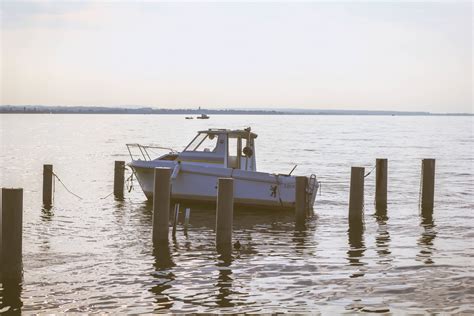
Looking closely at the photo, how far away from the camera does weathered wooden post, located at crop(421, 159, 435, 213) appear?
24.0m

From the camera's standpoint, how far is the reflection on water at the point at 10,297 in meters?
13.4

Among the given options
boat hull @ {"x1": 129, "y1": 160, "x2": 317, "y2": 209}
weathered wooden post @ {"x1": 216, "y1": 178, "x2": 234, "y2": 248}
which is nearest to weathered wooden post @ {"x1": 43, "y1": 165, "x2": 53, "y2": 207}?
boat hull @ {"x1": 129, "y1": 160, "x2": 317, "y2": 209}

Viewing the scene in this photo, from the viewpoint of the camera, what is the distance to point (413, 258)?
60.8ft

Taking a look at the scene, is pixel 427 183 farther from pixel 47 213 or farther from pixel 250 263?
pixel 47 213

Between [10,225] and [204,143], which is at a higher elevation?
[204,143]

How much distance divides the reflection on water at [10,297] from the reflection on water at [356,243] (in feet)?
22.9

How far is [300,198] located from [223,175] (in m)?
3.23

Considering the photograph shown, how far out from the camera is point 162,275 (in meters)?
16.1

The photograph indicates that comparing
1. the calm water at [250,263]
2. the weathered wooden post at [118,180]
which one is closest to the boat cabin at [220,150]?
the calm water at [250,263]

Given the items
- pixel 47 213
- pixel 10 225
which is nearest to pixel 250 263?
pixel 10 225

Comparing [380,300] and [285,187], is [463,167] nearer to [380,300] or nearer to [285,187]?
[285,187]

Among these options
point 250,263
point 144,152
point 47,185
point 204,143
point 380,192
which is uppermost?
point 204,143

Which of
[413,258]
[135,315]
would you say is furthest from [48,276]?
[413,258]

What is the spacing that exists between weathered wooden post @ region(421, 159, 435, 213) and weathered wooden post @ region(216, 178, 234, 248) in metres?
8.79
